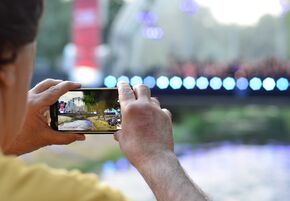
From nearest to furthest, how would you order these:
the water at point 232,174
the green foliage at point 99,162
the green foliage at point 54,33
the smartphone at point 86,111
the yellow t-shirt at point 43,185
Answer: the yellow t-shirt at point 43,185
the smartphone at point 86,111
the water at point 232,174
the green foliage at point 99,162
the green foliage at point 54,33

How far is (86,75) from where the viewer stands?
14.1 feet

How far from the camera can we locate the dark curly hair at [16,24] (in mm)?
482

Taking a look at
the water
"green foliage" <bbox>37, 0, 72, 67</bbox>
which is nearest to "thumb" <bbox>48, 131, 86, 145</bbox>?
the water

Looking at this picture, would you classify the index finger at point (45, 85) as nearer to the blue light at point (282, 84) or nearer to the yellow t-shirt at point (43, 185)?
the yellow t-shirt at point (43, 185)

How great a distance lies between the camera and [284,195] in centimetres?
357

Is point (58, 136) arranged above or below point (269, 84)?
above

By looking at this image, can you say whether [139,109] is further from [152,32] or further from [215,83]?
[152,32]

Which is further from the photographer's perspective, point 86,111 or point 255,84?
point 255,84

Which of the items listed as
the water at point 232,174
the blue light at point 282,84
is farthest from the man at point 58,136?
the blue light at point 282,84

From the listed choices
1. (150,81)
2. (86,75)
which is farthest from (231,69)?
(86,75)

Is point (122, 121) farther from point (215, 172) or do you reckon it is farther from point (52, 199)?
point (215, 172)

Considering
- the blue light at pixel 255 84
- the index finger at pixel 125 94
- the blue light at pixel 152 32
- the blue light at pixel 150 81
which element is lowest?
the blue light at pixel 255 84

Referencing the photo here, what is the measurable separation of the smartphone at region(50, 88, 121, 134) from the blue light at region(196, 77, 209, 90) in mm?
3072

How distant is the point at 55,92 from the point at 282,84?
300 centimetres
